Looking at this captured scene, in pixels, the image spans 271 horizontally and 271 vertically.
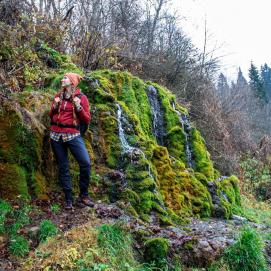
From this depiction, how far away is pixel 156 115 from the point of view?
12984 mm

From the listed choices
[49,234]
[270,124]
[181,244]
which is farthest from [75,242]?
[270,124]

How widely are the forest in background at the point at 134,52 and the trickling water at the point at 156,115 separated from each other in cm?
221

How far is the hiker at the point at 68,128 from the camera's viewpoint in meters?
7.29

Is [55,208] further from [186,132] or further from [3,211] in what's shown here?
[186,132]

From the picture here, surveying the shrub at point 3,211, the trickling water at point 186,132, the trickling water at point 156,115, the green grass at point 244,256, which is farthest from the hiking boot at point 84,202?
the trickling water at point 186,132

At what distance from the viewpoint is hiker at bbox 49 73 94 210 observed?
287 inches

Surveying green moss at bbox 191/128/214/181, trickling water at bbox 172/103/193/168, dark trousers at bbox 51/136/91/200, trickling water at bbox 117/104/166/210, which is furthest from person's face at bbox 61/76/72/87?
green moss at bbox 191/128/214/181

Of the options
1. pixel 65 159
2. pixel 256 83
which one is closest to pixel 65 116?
pixel 65 159

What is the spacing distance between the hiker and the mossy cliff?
0.58 meters

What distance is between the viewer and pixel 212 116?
20.3 meters

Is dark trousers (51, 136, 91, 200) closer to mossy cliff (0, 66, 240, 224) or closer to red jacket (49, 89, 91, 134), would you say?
red jacket (49, 89, 91, 134)

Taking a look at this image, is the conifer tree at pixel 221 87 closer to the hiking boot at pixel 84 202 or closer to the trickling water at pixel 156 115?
the trickling water at pixel 156 115

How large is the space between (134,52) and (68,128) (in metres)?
13.1

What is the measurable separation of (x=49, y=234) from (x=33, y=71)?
4868mm
